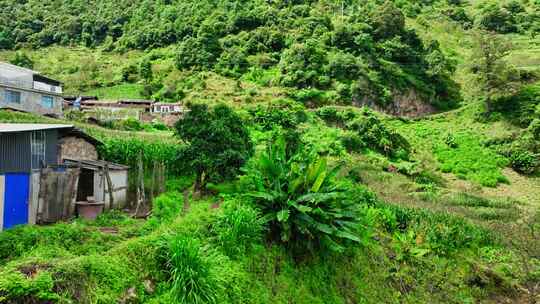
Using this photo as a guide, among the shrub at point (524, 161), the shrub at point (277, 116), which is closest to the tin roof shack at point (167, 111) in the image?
the shrub at point (277, 116)

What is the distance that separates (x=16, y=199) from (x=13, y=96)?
19.8 metres

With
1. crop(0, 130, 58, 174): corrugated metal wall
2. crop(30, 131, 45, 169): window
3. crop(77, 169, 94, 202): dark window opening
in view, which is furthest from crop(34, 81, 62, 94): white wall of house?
crop(0, 130, 58, 174): corrugated metal wall

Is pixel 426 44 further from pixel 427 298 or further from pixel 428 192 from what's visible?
pixel 427 298

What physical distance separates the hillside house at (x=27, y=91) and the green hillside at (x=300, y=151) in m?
2.88

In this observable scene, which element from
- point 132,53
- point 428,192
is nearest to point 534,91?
point 428,192

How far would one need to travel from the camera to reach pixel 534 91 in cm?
4134

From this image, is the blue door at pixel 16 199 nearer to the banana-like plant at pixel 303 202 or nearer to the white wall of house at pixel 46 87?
the banana-like plant at pixel 303 202

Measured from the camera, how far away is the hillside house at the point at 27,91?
26.5 m

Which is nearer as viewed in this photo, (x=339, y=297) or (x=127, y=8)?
(x=339, y=297)

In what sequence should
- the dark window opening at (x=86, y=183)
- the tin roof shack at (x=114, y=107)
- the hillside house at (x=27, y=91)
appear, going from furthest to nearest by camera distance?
the tin roof shack at (x=114, y=107), the hillside house at (x=27, y=91), the dark window opening at (x=86, y=183)

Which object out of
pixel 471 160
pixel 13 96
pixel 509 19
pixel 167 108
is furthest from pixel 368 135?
pixel 509 19

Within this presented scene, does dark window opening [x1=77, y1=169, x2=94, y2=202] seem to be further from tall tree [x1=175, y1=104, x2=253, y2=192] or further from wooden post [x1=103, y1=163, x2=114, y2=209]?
tall tree [x1=175, y1=104, x2=253, y2=192]

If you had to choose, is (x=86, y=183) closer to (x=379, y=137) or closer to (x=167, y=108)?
(x=167, y=108)

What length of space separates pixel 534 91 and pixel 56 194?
4593cm
